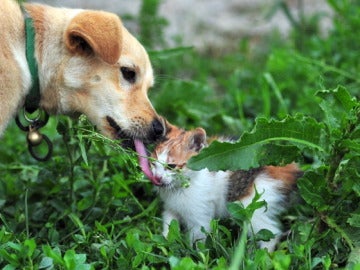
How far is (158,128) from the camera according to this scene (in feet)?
14.6

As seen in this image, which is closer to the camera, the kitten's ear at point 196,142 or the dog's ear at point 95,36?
the dog's ear at point 95,36

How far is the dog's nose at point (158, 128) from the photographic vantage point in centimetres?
445

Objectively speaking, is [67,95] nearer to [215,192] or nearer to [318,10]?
[215,192]

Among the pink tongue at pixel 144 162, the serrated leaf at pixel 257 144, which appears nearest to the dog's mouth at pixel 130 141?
the pink tongue at pixel 144 162

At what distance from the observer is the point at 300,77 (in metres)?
6.56

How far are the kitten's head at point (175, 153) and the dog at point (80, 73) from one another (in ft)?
0.29

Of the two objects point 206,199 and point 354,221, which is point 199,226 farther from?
point 354,221

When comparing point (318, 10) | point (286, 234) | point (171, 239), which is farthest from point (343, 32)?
point (171, 239)

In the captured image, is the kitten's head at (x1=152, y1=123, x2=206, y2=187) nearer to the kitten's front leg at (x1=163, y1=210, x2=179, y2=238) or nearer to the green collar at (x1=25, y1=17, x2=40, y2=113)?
the kitten's front leg at (x1=163, y1=210, x2=179, y2=238)

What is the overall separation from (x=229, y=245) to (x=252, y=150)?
55 centimetres

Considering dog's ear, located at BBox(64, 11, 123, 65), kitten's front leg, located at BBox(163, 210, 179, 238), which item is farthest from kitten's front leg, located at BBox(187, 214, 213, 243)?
dog's ear, located at BBox(64, 11, 123, 65)

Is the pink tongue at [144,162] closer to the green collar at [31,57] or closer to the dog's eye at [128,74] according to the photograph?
the dog's eye at [128,74]

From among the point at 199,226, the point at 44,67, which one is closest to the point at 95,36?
the point at 44,67

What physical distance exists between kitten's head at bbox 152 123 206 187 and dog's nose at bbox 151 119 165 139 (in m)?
0.04
